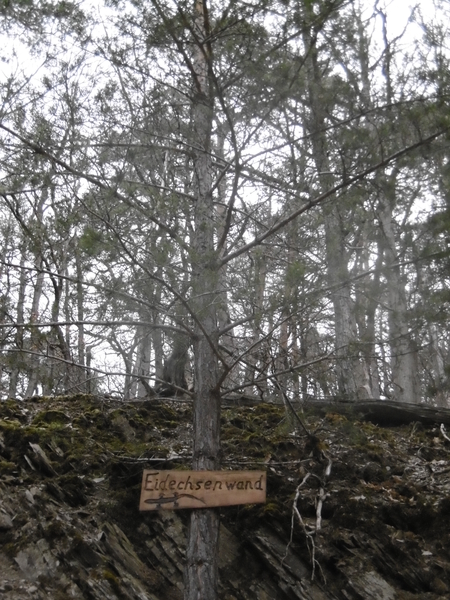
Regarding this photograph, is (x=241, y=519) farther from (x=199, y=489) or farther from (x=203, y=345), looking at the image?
(x=203, y=345)

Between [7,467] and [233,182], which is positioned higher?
[233,182]

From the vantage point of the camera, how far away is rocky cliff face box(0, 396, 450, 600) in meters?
4.31

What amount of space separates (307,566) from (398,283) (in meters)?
2.39

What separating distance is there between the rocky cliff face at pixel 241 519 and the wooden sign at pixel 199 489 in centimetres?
45

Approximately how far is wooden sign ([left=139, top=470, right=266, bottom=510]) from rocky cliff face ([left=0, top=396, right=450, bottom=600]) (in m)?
0.45

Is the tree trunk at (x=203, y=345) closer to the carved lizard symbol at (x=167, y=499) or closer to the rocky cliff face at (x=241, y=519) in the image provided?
the carved lizard symbol at (x=167, y=499)

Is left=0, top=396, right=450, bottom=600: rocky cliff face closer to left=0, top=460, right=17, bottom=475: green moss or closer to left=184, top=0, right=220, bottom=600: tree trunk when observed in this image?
left=0, top=460, right=17, bottom=475: green moss

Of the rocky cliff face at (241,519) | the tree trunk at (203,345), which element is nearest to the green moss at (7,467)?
the rocky cliff face at (241,519)

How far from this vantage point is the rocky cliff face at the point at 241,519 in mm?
4312

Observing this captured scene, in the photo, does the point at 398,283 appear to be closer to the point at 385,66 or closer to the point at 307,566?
the point at 385,66

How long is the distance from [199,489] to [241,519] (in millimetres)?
1209

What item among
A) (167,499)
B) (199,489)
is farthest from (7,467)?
(199,489)

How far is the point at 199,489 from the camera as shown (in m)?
3.92

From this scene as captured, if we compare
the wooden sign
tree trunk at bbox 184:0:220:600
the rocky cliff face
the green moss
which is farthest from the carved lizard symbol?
the green moss
